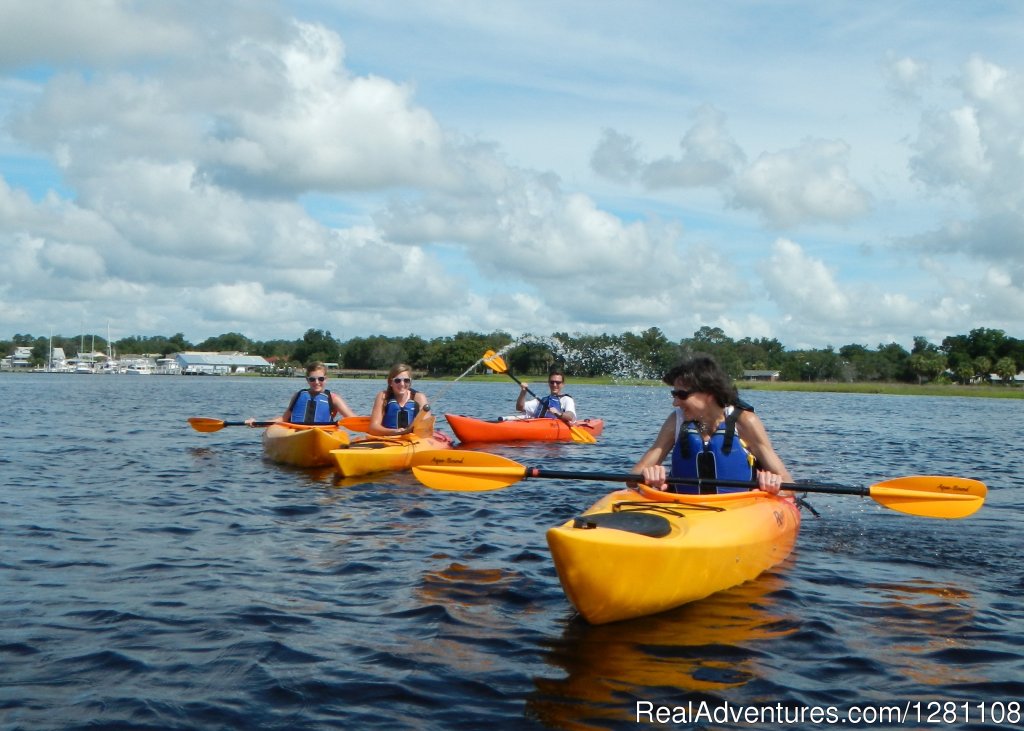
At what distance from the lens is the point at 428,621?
525 centimetres

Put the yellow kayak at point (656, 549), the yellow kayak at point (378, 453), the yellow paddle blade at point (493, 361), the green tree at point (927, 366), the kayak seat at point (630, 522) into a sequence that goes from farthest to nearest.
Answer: the green tree at point (927, 366) → the yellow paddle blade at point (493, 361) → the yellow kayak at point (378, 453) → the kayak seat at point (630, 522) → the yellow kayak at point (656, 549)

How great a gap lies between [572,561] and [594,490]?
19.7 feet

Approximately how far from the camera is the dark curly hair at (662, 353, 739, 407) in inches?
254

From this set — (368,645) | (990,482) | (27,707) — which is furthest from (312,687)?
(990,482)

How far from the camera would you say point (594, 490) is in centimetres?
1085

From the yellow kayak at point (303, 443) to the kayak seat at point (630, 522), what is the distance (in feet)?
22.8

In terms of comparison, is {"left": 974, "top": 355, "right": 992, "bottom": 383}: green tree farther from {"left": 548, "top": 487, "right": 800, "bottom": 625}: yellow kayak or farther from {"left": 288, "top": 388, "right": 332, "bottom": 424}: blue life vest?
{"left": 548, "top": 487, "right": 800, "bottom": 625}: yellow kayak

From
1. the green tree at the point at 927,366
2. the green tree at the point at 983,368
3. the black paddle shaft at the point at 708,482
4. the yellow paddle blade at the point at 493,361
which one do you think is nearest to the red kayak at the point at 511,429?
the yellow paddle blade at the point at 493,361

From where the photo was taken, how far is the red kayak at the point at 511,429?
1596 cm

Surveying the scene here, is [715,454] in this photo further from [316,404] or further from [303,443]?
[316,404]

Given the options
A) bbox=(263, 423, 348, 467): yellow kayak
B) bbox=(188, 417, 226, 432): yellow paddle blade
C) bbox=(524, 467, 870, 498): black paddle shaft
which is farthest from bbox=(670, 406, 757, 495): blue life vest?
bbox=(188, 417, 226, 432): yellow paddle blade

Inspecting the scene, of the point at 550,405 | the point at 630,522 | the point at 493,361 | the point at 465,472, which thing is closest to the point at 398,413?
the point at 465,472

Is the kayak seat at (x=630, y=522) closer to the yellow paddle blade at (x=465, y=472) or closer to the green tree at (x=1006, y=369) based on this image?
the yellow paddle blade at (x=465, y=472)

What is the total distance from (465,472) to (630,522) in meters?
2.13
